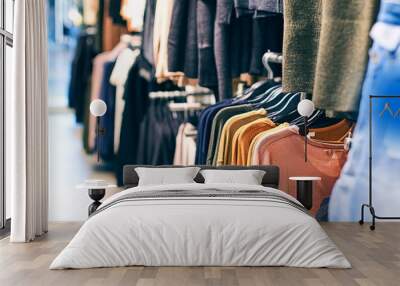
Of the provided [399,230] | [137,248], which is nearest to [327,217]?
[399,230]

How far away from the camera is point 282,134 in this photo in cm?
747

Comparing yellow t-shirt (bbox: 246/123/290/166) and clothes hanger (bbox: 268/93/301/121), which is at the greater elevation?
clothes hanger (bbox: 268/93/301/121)

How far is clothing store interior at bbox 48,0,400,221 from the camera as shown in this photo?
737 centimetres

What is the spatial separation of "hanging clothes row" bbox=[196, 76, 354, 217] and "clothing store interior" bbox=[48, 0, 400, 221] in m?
0.01

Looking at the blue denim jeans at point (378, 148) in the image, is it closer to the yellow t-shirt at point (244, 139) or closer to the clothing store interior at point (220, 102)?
the clothing store interior at point (220, 102)

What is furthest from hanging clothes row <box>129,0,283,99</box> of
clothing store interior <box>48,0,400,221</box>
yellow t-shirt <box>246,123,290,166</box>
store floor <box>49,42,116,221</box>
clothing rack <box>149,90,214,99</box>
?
store floor <box>49,42,116,221</box>

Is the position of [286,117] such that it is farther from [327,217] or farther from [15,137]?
[15,137]

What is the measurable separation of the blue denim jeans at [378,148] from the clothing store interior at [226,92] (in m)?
0.01

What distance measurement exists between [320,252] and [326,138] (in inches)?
120

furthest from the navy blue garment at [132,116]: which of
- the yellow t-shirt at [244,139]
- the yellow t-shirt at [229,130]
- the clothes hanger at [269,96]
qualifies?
the clothes hanger at [269,96]

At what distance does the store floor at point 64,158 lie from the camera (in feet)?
25.0

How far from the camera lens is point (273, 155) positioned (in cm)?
749

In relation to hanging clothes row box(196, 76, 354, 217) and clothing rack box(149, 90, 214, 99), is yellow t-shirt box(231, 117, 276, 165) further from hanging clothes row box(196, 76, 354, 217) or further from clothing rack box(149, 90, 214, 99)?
clothing rack box(149, 90, 214, 99)

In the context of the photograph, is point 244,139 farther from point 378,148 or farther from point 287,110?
point 378,148
